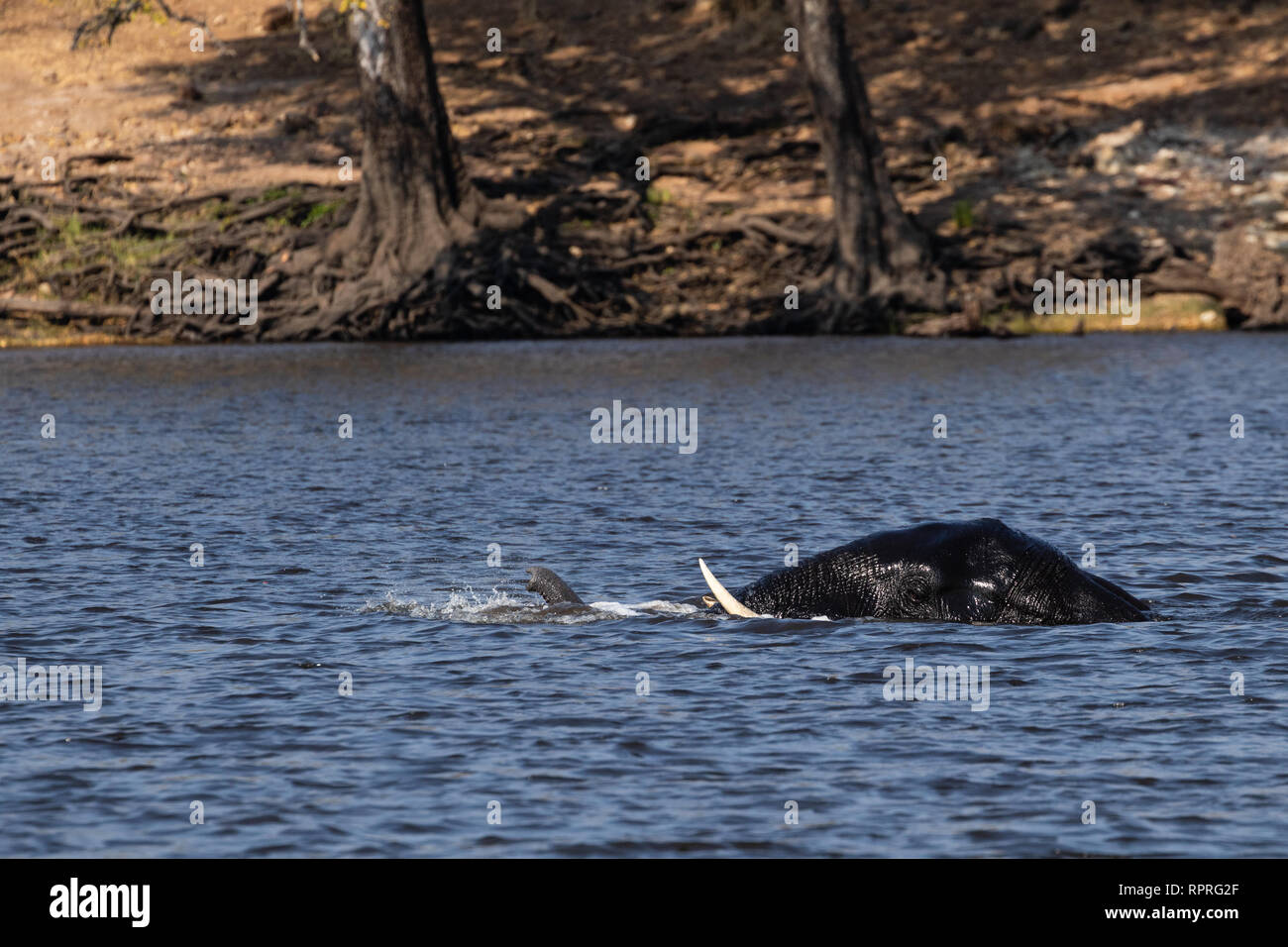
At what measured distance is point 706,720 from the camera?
1009cm

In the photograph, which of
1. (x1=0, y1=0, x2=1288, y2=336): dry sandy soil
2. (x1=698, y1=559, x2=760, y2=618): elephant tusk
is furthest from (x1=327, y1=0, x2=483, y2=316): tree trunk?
(x1=698, y1=559, x2=760, y2=618): elephant tusk

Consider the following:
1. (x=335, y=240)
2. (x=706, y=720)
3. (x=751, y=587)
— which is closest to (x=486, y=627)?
(x=751, y=587)

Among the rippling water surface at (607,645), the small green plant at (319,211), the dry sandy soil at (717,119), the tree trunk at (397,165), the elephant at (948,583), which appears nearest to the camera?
the rippling water surface at (607,645)

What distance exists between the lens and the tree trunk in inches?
1420

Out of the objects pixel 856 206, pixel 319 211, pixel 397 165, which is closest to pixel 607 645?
pixel 397 165

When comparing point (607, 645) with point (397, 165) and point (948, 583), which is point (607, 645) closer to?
point (948, 583)

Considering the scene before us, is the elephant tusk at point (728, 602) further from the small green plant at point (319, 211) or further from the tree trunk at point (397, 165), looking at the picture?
the small green plant at point (319, 211)

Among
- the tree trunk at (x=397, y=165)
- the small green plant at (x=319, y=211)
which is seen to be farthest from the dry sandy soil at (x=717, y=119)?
the tree trunk at (x=397, y=165)

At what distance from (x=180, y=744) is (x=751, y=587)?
4297 millimetres

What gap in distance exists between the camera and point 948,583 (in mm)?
12180

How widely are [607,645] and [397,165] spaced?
25441 millimetres

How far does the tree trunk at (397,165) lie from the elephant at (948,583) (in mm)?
24294

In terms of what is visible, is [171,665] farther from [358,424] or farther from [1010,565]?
[358,424]

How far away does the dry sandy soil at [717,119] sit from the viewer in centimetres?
3934
